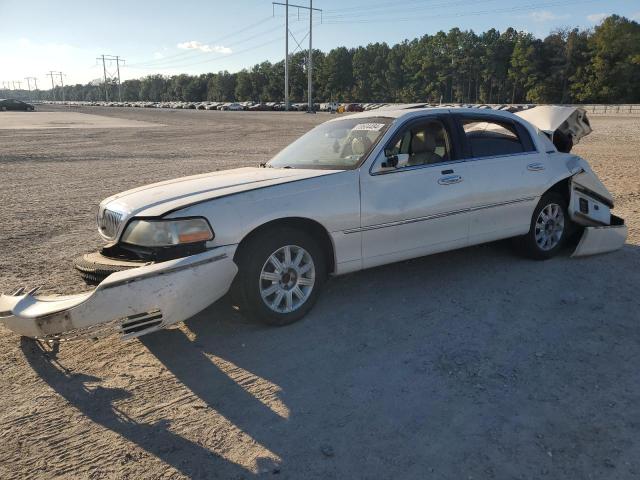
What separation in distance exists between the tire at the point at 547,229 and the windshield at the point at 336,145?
2026 millimetres

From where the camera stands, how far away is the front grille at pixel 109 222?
4039 mm

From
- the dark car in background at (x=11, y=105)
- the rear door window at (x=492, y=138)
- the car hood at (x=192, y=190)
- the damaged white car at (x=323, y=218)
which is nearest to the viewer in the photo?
the damaged white car at (x=323, y=218)

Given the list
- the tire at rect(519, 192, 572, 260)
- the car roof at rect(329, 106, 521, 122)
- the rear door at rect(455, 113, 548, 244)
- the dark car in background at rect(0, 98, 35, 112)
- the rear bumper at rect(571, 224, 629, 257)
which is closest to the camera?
the car roof at rect(329, 106, 521, 122)

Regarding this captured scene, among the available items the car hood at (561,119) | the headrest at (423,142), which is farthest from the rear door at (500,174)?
the car hood at (561,119)

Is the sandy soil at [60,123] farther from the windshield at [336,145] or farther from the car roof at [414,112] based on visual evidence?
the car roof at [414,112]

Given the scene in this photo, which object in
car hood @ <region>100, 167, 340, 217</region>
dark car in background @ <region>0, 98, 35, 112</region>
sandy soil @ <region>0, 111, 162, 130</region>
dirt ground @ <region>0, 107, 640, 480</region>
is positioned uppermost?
dark car in background @ <region>0, 98, 35, 112</region>

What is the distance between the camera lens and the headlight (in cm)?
368

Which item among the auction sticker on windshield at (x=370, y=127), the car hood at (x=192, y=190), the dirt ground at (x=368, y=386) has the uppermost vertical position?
the auction sticker on windshield at (x=370, y=127)

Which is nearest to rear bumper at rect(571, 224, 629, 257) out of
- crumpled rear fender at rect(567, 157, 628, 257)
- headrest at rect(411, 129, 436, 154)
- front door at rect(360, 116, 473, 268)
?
crumpled rear fender at rect(567, 157, 628, 257)

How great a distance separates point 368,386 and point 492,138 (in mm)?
3221

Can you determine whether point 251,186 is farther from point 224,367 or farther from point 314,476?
point 314,476

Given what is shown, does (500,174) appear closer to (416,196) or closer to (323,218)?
(416,196)

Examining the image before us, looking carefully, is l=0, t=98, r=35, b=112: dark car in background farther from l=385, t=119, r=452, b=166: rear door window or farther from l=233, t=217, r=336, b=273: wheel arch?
l=233, t=217, r=336, b=273: wheel arch

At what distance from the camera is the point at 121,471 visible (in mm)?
Result: 2596
